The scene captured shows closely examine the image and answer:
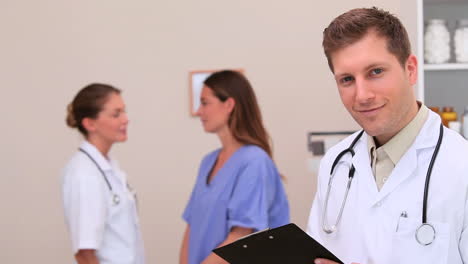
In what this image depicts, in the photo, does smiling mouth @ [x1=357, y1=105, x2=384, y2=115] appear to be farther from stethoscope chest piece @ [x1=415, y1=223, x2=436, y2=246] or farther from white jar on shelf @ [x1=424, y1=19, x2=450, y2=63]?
white jar on shelf @ [x1=424, y1=19, x2=450, y2=63]

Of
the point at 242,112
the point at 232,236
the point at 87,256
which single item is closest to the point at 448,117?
the point at 242,112

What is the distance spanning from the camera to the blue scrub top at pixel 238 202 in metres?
2.23

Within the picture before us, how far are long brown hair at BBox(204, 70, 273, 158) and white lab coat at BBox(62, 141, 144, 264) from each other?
0.49m

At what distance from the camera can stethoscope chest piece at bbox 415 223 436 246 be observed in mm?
1193

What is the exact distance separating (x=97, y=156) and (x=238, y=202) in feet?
1.86

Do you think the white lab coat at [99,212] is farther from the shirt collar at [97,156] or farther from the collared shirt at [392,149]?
the collared shirt at [392,149]

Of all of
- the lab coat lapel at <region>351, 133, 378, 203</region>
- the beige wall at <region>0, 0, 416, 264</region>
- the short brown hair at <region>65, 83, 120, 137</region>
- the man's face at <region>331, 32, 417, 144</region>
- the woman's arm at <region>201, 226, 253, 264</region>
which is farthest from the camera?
the beige wall at <region>0, 0, 416, 264</region>

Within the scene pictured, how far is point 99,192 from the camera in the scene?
2248 mm

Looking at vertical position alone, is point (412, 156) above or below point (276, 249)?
above

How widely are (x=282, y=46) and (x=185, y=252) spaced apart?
1.23 meters

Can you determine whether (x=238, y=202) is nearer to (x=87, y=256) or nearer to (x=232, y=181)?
(x=232, y=181)

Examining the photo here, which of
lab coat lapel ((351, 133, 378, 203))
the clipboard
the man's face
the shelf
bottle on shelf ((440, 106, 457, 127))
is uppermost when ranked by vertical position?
the man's face

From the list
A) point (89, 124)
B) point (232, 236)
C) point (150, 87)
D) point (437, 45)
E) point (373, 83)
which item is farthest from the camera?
point (150, 87)

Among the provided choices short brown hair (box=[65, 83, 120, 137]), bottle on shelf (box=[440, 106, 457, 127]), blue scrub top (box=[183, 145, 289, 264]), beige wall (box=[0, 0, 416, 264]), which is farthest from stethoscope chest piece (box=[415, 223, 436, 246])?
beige wall (box=[0, 0, 416, 264])
